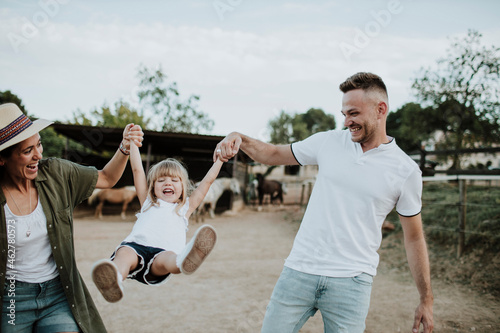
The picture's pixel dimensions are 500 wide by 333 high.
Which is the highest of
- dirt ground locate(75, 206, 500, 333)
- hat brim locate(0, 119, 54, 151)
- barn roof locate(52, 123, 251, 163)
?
barn roof locate(52, 123, 251, 163)

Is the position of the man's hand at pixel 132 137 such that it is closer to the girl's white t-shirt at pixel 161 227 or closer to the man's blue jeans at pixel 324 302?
the girl's white t-shirt at pixel 161 227

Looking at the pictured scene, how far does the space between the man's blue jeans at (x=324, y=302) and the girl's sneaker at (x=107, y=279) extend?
2.91 feet

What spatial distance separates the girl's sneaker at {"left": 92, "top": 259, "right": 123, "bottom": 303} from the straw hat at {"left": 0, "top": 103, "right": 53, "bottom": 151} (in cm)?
76

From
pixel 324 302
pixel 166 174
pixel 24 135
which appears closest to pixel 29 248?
pixel 24 135

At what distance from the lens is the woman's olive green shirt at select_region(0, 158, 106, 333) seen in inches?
79.8

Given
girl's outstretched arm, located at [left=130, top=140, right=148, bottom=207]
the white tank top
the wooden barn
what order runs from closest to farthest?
1. the white tank top
2. girl's outstretched arm, located at [left=130, top=140, right=148, bottom=207]
3. the wooden barn

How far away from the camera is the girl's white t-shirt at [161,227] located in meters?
2.60

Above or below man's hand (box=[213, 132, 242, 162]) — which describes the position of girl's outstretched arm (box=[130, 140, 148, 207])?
below

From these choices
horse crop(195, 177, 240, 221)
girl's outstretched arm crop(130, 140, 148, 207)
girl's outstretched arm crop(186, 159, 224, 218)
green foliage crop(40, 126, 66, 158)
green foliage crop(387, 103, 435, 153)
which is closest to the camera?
girl's outstretched arm crop(130, 140, 148, 207)

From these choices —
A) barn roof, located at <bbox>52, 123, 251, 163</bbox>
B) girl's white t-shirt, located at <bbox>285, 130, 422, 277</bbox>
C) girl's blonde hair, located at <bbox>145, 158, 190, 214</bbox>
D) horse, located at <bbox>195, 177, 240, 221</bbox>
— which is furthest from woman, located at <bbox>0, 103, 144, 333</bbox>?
horse, located at <bbox>195, 177, 240, 221</bbox>

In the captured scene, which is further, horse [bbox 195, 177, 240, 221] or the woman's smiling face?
horse [bbox 195, 177, 240, 221]

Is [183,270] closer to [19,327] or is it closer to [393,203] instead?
[19,327]

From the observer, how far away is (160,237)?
8.60ft

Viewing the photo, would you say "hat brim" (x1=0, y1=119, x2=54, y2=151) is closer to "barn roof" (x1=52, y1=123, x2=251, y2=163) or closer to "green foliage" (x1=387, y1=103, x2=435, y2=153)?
"barn roof" (x1=52, y1=123, x2=251, y2=163)
